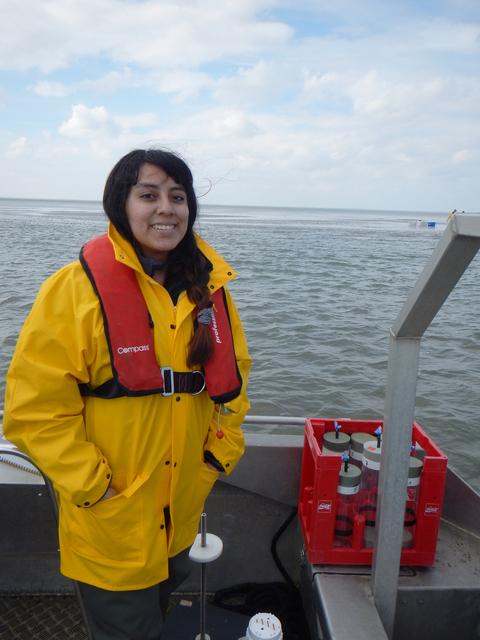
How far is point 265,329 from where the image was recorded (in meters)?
9.76

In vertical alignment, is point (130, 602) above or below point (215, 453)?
below

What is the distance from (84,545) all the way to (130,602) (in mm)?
265

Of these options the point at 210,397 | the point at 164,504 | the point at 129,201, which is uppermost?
the point at 129,201

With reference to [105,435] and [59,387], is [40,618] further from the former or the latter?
[59,387]

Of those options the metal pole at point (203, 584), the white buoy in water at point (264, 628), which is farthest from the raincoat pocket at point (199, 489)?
the white buoy in water at point (264, 628)

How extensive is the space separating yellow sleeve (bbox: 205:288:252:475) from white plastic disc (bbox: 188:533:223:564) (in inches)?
17.1

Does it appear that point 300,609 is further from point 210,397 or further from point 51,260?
point 51,260

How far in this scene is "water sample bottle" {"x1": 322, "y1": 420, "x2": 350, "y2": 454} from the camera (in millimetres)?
2555

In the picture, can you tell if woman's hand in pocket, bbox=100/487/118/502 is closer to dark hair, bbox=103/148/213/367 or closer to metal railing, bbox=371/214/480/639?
dark hair, bbox=103/148/213/367

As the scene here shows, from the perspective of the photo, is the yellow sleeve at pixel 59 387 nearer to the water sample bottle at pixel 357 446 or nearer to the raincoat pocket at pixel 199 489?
the raincoat pocket at pixel 199 489

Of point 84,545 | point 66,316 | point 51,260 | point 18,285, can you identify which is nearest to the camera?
point 66,316

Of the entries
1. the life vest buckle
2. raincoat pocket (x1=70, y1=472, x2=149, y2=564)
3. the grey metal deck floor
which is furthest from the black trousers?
the grey metal deck floor

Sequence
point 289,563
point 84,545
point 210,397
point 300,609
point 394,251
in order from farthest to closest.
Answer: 1. point 394,251
2. point 289,563
3. point 300,609
4. point 210,397
5. point 84,545

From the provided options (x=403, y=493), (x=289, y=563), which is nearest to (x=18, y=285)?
(x=289, y=563)
